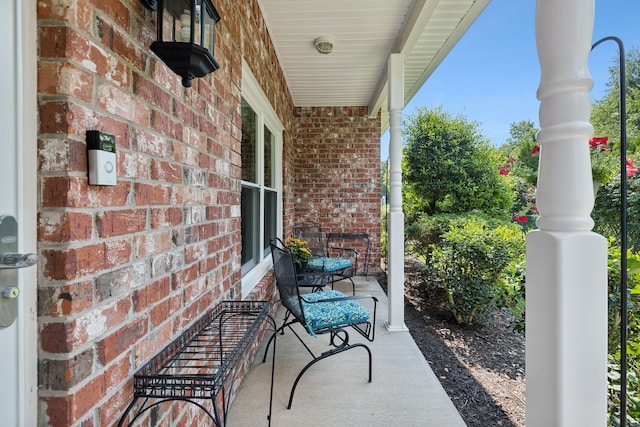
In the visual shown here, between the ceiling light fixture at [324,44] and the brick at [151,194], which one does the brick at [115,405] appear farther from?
the ceiling light fixture at [324,44]

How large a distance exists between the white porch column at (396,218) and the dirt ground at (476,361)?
0.43m

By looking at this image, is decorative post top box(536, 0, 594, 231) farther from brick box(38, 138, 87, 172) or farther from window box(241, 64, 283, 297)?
window box(241, 64, 283, 297)

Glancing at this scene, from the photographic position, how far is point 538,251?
0.82 metres

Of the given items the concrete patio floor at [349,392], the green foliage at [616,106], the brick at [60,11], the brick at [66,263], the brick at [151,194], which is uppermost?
the green foliage at [616,106]

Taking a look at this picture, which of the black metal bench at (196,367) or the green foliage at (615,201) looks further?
the green foliage at (615,201)

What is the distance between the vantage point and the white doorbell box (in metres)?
0.77

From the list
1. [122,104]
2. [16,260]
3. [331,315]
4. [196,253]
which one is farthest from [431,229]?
[16,260]

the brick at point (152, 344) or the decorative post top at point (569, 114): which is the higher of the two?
the decorative post top at point (569, 114)

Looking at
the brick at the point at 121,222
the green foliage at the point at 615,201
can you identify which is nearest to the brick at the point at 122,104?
the brick at the point at 121,222

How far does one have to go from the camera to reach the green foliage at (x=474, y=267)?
3121mm

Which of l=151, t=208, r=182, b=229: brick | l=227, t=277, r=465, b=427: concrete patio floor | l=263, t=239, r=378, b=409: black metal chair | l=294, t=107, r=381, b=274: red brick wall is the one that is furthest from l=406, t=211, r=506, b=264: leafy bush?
l=151, t=208, r=182, b=229: brick

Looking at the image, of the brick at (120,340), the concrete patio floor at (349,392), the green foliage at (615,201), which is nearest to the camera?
the brick at (120,340)

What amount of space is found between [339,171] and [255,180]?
2.18 meters

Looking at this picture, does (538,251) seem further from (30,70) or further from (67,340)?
(30,70)
